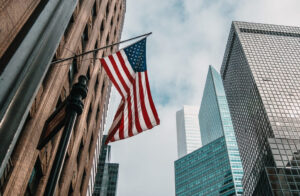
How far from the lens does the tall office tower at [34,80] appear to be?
3.89 metres

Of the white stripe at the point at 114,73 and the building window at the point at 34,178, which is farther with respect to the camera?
the white stripe at the point at 114,73

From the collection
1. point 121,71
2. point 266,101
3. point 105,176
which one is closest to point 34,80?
point 121,71

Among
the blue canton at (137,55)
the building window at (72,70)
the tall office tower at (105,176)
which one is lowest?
the blue canton at (137,55)

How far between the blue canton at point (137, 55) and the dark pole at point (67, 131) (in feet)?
18.6

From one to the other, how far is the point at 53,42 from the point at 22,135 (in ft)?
19.5

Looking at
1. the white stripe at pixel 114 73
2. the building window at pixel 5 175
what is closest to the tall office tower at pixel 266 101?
the white stripe at pixel 114 73

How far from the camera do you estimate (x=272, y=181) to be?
68.5 meters

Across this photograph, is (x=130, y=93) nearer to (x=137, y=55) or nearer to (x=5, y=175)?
(x=137, y=55)

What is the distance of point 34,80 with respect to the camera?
13.9 ft

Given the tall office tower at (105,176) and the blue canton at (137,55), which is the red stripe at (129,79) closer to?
the blue canton at (137,55)

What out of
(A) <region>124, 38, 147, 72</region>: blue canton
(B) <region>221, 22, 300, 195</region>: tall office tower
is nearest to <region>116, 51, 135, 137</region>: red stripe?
(A) <region>124, 38, 147, 72</region>: blue canton

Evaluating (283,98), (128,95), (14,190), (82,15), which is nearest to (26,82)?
(14,190)

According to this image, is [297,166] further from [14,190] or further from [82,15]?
[14,190]

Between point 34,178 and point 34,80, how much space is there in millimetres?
8960
